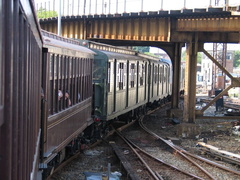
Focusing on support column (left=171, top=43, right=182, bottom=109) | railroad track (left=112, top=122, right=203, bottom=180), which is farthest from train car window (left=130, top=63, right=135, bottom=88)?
support column (left=171, top=43, right=182, bottom=109)

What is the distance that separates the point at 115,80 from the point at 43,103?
790 cm

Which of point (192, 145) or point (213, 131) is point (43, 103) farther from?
point (213, 131)

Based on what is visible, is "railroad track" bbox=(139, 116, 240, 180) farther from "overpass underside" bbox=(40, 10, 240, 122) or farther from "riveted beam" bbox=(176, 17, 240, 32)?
"riveted beam" bbox=(176, 17, 240, 32)

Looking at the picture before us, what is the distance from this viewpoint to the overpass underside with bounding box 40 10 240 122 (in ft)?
53.6

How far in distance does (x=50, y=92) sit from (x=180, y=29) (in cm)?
1157

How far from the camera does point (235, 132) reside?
16.7 m

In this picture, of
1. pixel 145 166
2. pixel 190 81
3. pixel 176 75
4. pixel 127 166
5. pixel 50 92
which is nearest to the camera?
pixel 50 92

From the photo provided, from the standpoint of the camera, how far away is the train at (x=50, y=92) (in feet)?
6.02

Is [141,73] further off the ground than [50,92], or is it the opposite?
[141,73]

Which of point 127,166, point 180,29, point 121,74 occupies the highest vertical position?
point 180,29

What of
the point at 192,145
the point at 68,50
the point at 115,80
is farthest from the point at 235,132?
the point at 68,50

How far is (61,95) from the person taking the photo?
23.9ft

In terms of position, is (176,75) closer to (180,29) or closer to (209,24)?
(180,29)

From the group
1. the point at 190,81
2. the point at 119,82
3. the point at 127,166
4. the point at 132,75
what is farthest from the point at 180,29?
the point at 127,166
